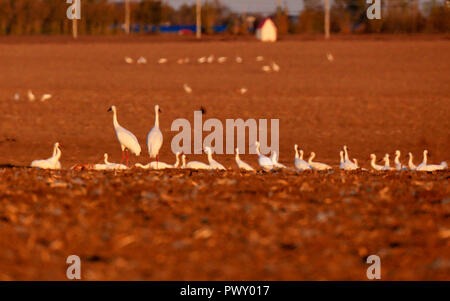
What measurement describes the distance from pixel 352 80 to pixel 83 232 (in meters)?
22.6

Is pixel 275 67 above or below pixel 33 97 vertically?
above

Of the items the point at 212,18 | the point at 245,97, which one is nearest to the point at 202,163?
the point at 245,97

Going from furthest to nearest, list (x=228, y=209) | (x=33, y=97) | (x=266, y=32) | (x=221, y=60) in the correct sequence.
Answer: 1. (x=266, y=32)
2. (x=221, y=60)
3. (x=33, y=97)
4. (x=228, y=209)

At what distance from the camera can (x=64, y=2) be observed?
5984cm

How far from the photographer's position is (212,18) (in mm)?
60031

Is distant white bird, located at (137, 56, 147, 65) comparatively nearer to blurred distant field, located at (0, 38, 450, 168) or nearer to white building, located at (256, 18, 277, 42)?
blurred distant field, located at (0, 38, 450, 168)

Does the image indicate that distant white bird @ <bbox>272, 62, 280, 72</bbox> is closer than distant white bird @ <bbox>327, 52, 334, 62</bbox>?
Yes

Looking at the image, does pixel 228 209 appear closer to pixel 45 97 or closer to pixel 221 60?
pixel 45 97

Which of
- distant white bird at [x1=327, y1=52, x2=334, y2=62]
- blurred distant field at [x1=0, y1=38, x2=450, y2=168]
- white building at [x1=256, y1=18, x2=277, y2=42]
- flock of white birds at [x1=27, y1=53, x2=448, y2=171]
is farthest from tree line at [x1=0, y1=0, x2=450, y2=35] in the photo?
flock of white birds at [x1=27, y1=53, x2=448, y2=171]

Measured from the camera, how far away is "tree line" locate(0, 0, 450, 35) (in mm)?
Answer: 55062

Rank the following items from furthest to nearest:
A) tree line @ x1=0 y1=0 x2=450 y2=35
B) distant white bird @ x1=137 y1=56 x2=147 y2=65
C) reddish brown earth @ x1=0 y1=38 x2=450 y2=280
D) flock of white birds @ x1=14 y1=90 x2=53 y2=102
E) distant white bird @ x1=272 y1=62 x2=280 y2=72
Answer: tree line @ x1=0 y1=0 x2=450 y2=35, distant white bird @ x1=137 y1=56 x2=147 y2=65, distant white bird @ x1=272 y1=62 x2=280 y2=72, flock of white birds @ x1=14 y1=90 x2=53 y2=102, reddish brown earth @ x1=0 y1=38 x2=450 y2=280

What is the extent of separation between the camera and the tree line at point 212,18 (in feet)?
181

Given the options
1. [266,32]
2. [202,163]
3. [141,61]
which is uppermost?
[266,32]

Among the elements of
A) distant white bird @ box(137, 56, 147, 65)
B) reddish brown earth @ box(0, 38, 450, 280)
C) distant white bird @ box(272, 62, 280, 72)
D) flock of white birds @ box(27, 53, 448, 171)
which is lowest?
flock of white birds @ box(27, 53, 448, 171)
